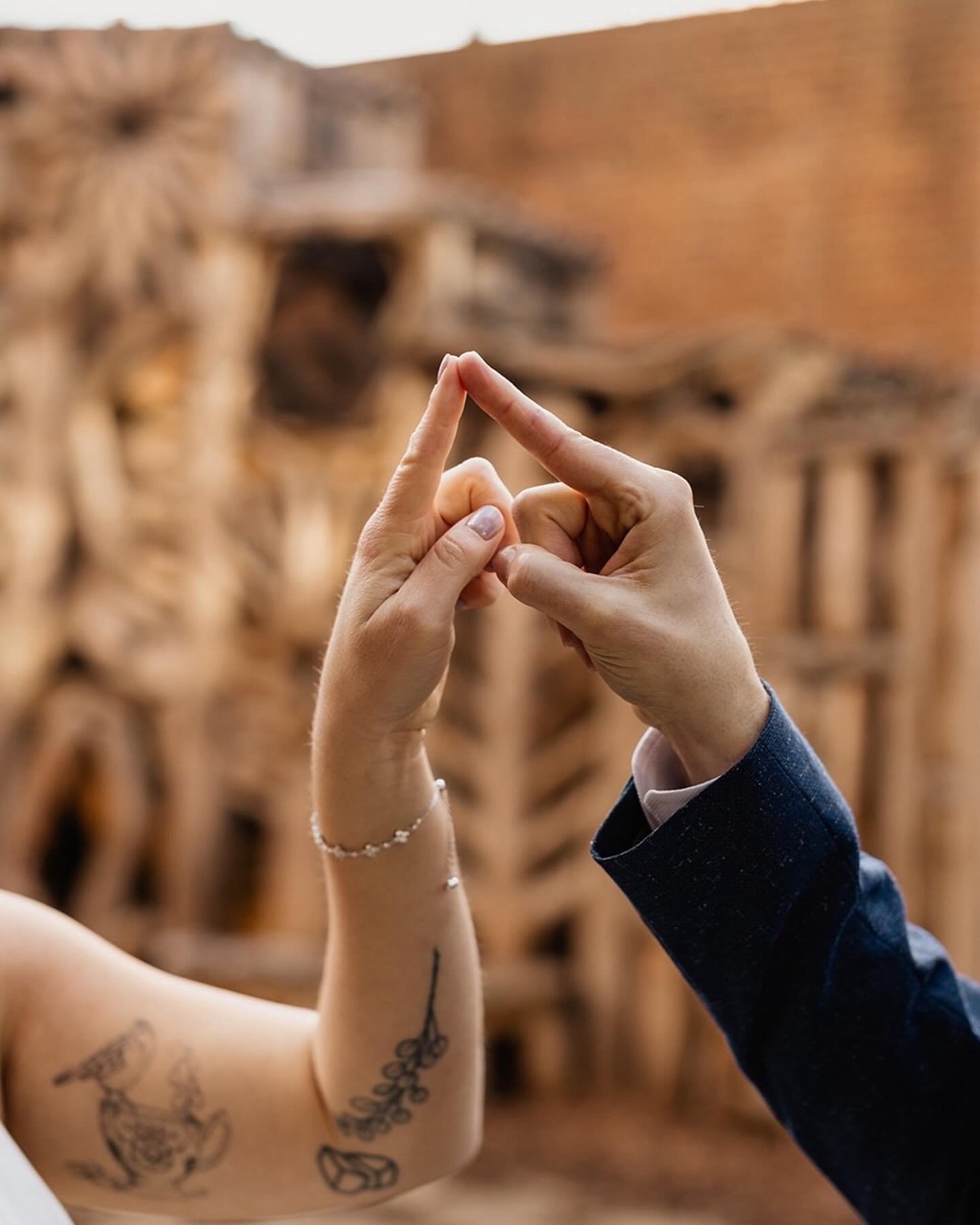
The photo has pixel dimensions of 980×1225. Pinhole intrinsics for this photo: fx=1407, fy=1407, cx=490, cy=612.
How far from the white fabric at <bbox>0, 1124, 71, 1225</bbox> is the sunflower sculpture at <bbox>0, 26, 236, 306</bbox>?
351cm

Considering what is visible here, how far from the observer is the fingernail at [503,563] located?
3.00ft

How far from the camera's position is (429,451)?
0.93 m

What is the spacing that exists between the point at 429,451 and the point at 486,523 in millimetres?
63

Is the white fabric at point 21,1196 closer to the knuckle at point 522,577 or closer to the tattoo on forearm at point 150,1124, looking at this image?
the tattoo on forearm at point 150,1124

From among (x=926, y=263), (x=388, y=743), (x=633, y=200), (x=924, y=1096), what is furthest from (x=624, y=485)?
(x=633, y=200)

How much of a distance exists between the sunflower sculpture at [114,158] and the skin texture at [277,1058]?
333 centimetres

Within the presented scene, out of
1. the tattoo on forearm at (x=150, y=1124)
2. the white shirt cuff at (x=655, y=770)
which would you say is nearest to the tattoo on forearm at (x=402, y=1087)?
the tattoo on forearm at (x=150, y=1124)

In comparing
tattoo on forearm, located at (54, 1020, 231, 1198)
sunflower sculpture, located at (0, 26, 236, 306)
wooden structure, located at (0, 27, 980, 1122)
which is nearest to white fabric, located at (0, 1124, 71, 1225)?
tattoo on forearm, located at (54, 1020, 231, 1198)

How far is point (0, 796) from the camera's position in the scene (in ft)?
14.5

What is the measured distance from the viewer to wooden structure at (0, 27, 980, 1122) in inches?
152

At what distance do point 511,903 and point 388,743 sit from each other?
3119 millimetres

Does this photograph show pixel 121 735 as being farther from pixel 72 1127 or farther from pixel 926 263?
pixel 926 263

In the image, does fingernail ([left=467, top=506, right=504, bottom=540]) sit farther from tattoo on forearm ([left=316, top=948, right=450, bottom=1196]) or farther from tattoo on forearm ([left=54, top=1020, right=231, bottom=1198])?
tattoo on forearm ([left=54, top=1020, right=231, bottom=1198])

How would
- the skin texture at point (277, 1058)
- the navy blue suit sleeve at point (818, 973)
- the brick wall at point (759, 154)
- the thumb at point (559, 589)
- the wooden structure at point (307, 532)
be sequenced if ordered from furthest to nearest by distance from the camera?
the brick wall at point (759, 154)
the wooden structure at point (307, 532)
the skin texture at point (277, 1058)
the navy blue suit sleeve at point (818, 973)
the thumb at point (559, 589)
